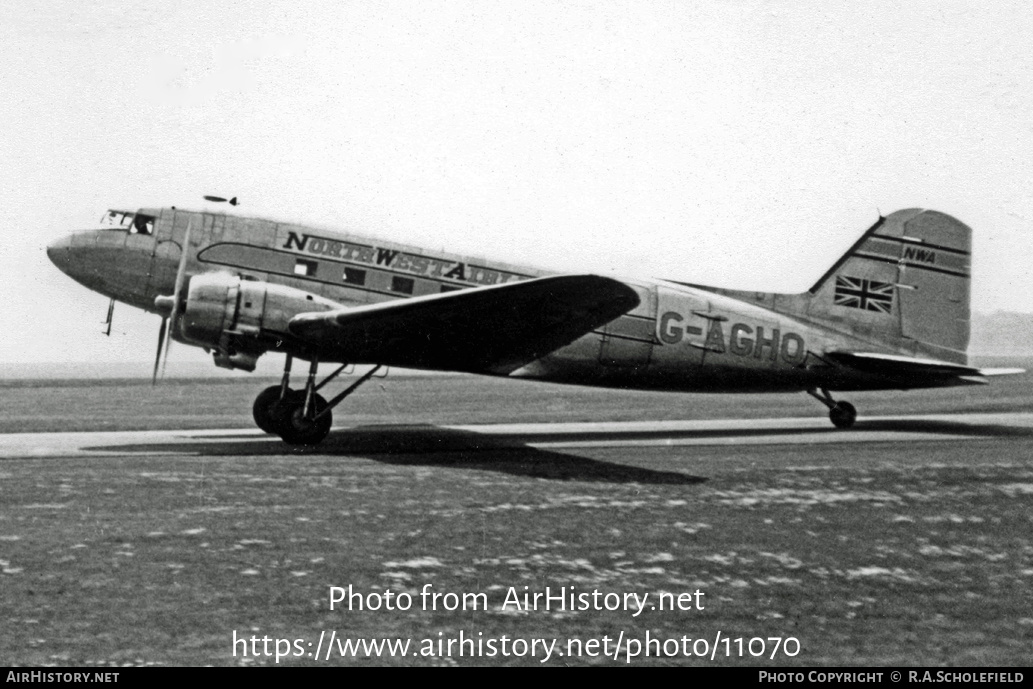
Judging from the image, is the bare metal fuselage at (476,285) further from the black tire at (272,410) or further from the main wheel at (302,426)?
the black tire at (272,410)

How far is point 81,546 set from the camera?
725cm

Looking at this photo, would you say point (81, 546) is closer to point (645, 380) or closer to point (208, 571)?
point (208, 571)

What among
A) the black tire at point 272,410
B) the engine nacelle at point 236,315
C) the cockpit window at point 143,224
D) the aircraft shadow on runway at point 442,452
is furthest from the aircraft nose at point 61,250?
the black tire at point 272,410

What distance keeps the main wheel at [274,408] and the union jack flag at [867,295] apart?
33.3 ft

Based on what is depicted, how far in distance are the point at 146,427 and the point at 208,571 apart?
1321 cm

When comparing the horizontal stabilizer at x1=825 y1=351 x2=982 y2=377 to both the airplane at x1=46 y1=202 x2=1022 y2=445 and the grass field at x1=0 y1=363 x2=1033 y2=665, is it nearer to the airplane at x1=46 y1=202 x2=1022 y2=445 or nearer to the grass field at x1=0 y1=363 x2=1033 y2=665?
the airplane at x1=46 y1=202 x2=1022 y2=445

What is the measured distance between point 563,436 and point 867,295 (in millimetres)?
6408

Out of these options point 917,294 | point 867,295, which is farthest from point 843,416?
point 917,294

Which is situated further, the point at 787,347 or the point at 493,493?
the point at 787,347

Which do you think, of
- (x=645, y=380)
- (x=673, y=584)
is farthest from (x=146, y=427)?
(x=673, y=584)

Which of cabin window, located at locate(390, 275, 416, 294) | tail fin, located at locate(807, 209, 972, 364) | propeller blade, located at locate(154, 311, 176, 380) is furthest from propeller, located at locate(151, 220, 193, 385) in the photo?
tail fin, located at locate(807, 209, 972, 364)

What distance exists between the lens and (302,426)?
14461 mm

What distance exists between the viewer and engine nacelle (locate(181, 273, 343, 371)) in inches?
528

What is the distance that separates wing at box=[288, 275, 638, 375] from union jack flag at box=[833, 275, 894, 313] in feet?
20.9
